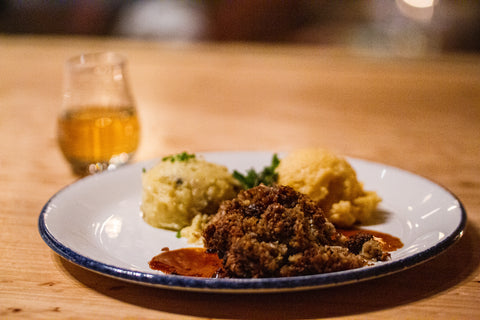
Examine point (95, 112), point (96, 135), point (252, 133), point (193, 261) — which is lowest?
point (252, 133)

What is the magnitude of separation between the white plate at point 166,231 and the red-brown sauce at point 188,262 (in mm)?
50

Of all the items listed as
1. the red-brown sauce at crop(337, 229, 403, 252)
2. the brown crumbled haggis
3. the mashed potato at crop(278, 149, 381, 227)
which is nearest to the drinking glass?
the mashed potato at crop(278, 149, 381, 227)

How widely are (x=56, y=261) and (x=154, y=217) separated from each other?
1.66 ft

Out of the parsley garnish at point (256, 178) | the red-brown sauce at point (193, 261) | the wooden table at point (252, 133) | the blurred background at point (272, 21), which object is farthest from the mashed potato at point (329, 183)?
the blurred background at point (272, 21)

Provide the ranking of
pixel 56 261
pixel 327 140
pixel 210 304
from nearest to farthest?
pixel 210 304 < pixel 56 261 < pixel 327 140

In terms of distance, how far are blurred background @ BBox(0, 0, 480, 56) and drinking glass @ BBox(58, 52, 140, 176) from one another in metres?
5.83

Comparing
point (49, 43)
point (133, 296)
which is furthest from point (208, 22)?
point (133, 296)

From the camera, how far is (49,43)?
673cm

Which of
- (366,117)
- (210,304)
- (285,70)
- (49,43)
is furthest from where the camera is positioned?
(49,43)

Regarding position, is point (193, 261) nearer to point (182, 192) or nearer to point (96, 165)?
point (182, 192)

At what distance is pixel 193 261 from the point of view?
1922 millimetres

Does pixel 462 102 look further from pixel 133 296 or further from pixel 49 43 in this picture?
pixel 49 43

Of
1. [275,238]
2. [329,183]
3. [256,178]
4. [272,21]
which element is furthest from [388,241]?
[272,21]

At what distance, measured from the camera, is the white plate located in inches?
58.8
